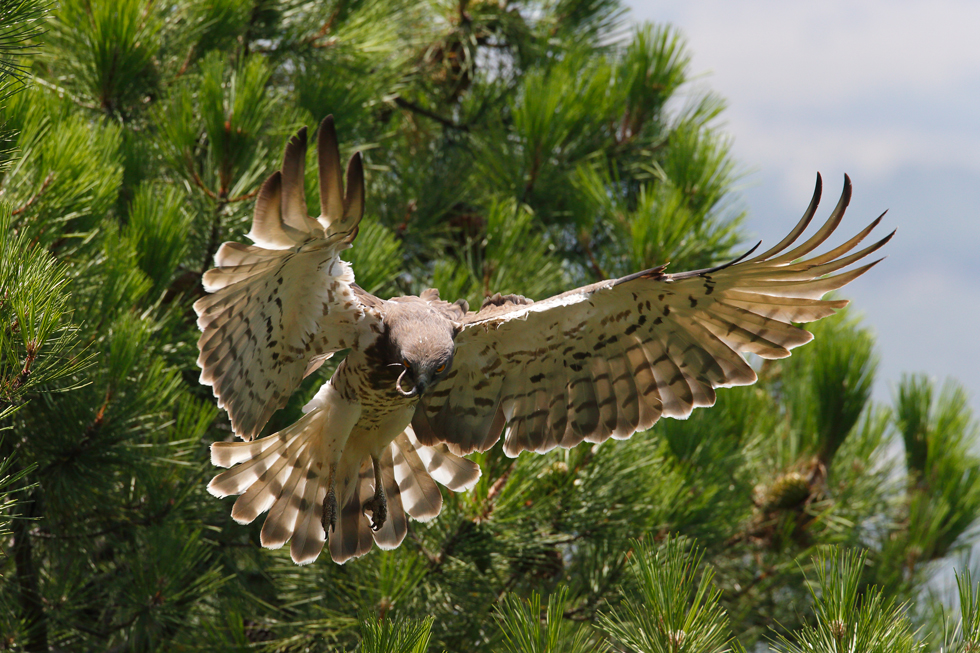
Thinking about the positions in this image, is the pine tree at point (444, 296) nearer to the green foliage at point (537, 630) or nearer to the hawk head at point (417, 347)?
the green foliage at point (537, 630)

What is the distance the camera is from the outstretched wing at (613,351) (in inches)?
129

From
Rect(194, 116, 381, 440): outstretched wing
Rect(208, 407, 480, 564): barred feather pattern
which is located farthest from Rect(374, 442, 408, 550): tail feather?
Rect(194, 116, 381, 440): outstretched wing

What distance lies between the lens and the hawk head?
2.89 meters

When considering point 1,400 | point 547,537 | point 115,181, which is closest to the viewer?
point 1,400

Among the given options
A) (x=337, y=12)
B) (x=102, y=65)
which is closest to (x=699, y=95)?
(x=337, y=12)

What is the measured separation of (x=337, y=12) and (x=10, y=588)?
329 cm

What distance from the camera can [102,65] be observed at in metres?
3.60

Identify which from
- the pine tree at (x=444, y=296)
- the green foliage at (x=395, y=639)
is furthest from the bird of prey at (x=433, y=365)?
the green foliage at (x=395, y=639)

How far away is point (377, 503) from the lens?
11.7 feet

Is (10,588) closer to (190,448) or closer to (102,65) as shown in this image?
(190,448)

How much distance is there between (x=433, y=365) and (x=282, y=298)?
1.97 ft

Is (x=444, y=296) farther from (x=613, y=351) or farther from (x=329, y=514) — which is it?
(x=329, y=514)

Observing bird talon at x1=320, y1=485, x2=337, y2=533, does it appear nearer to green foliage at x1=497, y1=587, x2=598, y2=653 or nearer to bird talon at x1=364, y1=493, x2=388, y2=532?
bird talon at x1=364, y1=493, x2=388, y2=532

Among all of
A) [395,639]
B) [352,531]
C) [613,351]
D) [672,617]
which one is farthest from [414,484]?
[672,617]
